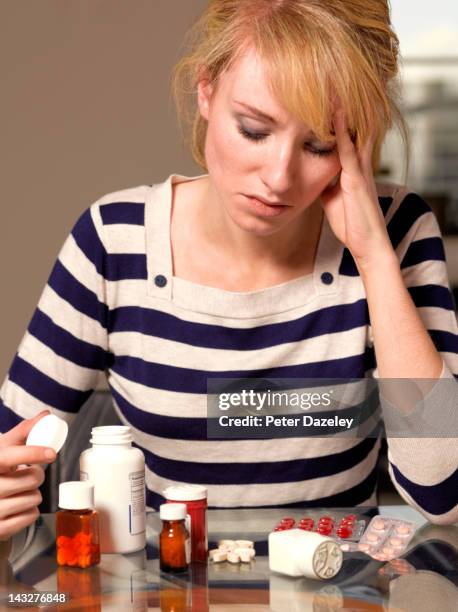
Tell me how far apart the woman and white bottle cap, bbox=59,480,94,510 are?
1.43 feet

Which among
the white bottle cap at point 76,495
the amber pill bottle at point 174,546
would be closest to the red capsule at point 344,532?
the amber pill bottle at point 174,546

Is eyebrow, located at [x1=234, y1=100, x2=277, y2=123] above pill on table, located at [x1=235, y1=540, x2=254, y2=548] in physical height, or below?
above

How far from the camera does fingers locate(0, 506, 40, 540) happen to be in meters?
1.18

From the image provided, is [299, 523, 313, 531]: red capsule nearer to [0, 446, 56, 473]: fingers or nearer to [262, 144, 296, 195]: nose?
[0, 446, 56, 473]: fingers

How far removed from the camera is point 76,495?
1.07 metres

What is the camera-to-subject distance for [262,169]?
52.6 inches

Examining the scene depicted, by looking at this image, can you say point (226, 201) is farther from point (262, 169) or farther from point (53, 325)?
point (53, 325)

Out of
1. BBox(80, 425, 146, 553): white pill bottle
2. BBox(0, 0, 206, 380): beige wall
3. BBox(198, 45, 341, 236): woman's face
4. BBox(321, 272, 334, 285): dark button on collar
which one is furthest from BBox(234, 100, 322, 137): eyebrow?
BBox(0, 0, 206, 380): beige wall

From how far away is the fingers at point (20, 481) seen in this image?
1.17m

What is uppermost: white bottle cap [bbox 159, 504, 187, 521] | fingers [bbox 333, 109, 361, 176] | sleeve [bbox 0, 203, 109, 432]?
fingers [bbox 333, 109, 361, 176]

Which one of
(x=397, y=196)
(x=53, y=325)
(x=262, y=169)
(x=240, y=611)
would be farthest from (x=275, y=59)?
(x=240, y=611)

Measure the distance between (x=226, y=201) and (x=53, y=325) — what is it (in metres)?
0.36

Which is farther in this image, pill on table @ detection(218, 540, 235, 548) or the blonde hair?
the blonde hair

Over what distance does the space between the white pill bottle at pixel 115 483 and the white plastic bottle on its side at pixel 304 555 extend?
0.57 feet
